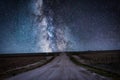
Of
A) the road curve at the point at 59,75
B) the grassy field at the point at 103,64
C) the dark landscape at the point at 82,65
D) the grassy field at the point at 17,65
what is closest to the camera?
the road curve at the point at 59,75

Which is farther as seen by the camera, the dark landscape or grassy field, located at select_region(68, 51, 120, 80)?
the dark landscape

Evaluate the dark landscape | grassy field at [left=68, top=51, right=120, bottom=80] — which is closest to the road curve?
the dark landscape

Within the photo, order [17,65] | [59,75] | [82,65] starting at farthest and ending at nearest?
1. [17,65]
2. [82,65]
3. [59,75]

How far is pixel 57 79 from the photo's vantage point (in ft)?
64.2

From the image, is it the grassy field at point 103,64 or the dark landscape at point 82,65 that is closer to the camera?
the grassy field at point 103,64

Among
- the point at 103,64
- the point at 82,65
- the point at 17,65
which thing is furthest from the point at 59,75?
the point at 103,64

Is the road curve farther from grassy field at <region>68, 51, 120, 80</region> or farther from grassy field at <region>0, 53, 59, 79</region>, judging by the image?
grassy field at <region>0, 53, 59, 79</region>

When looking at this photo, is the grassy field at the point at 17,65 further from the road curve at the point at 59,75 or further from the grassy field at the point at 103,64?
the grassy field at the point at 103,64

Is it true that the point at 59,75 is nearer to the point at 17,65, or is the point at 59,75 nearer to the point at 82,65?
the point at 82,65

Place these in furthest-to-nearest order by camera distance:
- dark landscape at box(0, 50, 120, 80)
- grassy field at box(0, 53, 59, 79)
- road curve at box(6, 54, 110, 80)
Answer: grassy field at box(0, 53, 59, 79) → dark landscape at box(0, 50, 120, 80) → road curve at box(6, 54, 110, 80)

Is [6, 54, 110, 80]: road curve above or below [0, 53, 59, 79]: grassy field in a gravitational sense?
below

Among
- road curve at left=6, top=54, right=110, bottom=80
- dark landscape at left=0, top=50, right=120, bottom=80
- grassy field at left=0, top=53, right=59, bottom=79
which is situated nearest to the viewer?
road curve at left=6, top=54, right=110, bottom=80

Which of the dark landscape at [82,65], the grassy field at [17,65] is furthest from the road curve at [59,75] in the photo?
the grassy field at [17,65]

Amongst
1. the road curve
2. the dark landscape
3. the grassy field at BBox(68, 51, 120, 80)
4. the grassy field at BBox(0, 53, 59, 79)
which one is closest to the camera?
the road curve
